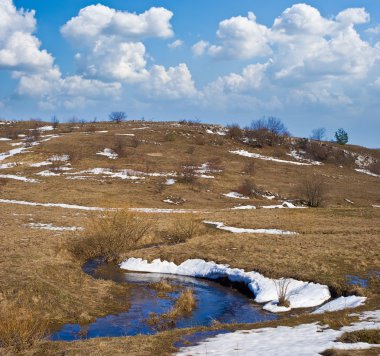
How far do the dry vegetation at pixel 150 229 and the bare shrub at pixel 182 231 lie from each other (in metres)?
0.08

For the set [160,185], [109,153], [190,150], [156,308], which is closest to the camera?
[156,308]

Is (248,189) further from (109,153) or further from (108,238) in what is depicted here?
(108,238)

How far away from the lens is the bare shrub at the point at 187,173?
205 feet

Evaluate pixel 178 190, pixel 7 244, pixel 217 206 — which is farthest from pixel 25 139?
pixel 7 244

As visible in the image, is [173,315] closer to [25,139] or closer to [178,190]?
[178,190]

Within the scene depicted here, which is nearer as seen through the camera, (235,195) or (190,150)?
(235,195)

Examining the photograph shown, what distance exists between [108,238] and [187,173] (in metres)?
37.0

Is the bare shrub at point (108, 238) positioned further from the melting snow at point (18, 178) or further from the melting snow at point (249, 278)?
the melting snow at point (18, 178)

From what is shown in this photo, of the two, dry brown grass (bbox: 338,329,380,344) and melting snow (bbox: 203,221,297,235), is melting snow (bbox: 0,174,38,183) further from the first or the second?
dry brown grass (bbox: 338,329,380,344)

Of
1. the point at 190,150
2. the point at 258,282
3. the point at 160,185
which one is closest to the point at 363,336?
the point at 258,282

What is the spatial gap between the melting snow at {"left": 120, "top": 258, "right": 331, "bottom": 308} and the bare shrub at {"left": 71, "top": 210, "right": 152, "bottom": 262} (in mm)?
1615

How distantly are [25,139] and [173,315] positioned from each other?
78.3 metres

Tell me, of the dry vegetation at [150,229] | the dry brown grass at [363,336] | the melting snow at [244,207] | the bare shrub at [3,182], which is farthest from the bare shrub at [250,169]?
the dry brown grass at [363,336]

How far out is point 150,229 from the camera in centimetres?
3400
